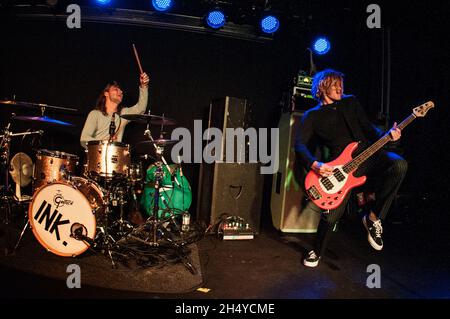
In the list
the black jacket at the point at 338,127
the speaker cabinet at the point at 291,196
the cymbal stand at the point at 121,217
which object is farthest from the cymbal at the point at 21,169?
the black jacket at the point at 338,127

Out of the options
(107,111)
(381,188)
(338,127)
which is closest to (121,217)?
(107,111)

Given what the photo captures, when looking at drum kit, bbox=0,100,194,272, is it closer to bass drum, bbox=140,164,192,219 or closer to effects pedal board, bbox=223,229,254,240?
bass drum, bbox=140,164,192,219

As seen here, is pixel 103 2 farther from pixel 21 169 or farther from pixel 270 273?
pixel 270 273

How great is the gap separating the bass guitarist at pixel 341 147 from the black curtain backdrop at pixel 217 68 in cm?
181

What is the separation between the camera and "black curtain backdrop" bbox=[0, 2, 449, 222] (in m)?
4.34

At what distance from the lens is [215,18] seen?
4301 millimetres

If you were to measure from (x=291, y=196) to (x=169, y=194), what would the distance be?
1526 mm

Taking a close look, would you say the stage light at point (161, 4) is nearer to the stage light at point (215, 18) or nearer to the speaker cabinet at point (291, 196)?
the stage light at point (215, 18)

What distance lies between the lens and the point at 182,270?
8.96ft

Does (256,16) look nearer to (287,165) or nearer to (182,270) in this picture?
(287,165)

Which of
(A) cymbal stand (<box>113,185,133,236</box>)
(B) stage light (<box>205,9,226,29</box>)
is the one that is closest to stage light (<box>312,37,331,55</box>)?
(B) stage light (<box>205,9,226,29</box>)

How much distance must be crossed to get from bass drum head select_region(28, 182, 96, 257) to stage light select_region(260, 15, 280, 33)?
3.30 m

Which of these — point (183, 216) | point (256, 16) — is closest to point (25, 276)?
point (183, 216)
